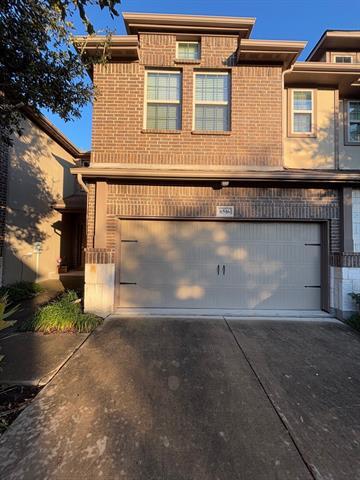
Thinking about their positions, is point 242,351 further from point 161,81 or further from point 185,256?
Result: point 161,81

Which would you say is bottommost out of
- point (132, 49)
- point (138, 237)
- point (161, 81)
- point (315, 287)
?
point (315, 287)

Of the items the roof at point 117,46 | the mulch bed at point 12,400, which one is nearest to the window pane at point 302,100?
the roof at point 117,46

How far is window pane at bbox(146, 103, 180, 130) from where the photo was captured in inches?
275

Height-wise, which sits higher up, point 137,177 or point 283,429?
point 137,177

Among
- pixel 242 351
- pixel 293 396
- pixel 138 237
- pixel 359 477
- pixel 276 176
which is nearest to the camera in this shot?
pixel 359 477

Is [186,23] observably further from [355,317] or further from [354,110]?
[355,317]

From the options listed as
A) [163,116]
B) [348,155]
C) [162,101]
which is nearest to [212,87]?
[162,101]

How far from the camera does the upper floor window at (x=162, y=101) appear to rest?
6980 millimetres

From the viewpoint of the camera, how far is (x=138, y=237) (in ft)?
22.3

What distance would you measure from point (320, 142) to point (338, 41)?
430 centimetres

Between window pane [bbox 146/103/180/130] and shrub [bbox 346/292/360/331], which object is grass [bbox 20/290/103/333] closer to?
window pane [bbox 146/103/180/130]

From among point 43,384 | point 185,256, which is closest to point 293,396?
point 43,384

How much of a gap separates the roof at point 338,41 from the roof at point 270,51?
3.58 m

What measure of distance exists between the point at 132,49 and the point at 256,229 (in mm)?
5159
